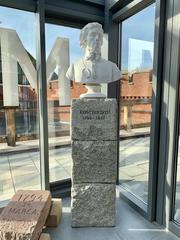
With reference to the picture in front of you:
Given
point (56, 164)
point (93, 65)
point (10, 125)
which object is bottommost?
point (56, 164)

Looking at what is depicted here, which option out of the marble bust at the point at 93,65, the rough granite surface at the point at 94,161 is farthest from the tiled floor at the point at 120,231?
the marble bust at the point at 93,65

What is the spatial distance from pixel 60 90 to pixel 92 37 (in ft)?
2.82

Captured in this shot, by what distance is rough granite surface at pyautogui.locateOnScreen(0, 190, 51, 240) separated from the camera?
57.4 inches

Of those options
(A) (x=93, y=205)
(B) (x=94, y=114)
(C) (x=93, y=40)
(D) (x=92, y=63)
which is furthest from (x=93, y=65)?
(A) (x=93, y=205)

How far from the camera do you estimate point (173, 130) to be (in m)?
1.71

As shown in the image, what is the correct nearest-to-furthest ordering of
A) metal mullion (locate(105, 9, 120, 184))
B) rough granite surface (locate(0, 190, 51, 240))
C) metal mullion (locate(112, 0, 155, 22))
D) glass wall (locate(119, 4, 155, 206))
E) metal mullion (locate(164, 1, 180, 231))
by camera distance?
rough granite surface (locate(0, 190, 51, 240)) → metal mullion (locate(164, 1, 180, 231)) → metal mullion (locate(112, 0, 155, 22)) → glass wall (locate(119, 4, 155, 206)) → metal mullion (locate(105, 9, 120, 184))

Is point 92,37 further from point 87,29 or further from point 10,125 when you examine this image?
point 10,125

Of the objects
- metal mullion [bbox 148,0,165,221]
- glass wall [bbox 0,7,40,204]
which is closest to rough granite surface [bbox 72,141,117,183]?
metal mullion [bbox 148,0,165,221]

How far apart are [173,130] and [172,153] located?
20 cm

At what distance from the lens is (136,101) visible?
7.76ft

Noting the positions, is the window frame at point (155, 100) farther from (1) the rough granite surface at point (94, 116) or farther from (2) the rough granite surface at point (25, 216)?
(2) the rough granite surface at point (25, 216)

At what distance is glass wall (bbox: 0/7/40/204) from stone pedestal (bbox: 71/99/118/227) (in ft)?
2.36

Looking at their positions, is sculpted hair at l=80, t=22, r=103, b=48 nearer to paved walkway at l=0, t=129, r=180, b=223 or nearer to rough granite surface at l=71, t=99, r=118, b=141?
rough granite surface at l=71, t=99, r=118, b=141

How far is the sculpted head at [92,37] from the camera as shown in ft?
5.72
